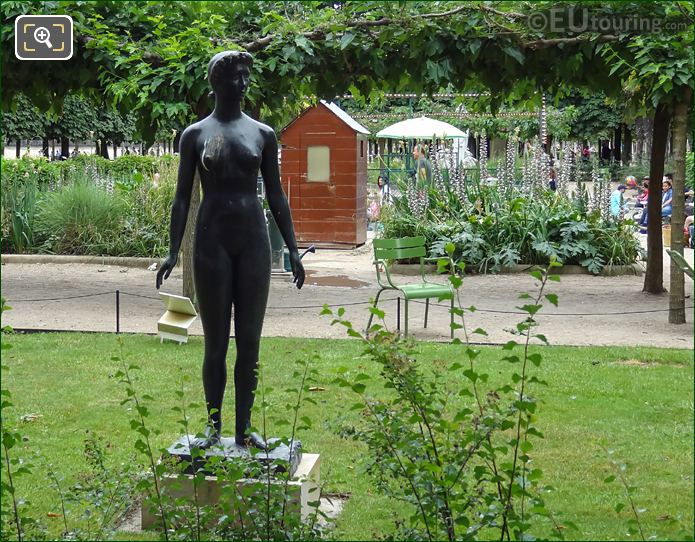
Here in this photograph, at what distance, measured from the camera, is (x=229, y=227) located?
5.25 metres

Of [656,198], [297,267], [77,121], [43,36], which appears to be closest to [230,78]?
[297,267]

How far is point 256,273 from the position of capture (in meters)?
5.32

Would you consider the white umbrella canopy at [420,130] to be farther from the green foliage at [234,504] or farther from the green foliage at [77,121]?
the green foliage at [77,121]

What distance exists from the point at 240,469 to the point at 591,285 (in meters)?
11.5

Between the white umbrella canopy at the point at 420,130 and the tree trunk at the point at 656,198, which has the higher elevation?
the white umbrella canopy at the point at 420,130

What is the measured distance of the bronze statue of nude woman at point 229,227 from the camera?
207 inches

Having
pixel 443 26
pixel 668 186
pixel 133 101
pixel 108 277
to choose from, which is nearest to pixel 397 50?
pixel 443 26

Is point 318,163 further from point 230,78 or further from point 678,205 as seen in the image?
point 230,78

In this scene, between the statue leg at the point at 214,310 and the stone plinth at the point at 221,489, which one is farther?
the statue leg at the point at 214,310

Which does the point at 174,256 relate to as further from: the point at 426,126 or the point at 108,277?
the point at 426,126

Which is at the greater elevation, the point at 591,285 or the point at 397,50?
the point at 397,50

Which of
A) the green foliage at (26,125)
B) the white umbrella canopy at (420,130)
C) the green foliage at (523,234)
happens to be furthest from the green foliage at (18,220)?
the green foliage at (26,125)

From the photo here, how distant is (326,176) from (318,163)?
0.31 meters

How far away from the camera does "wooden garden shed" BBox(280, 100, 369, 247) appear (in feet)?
65.7
